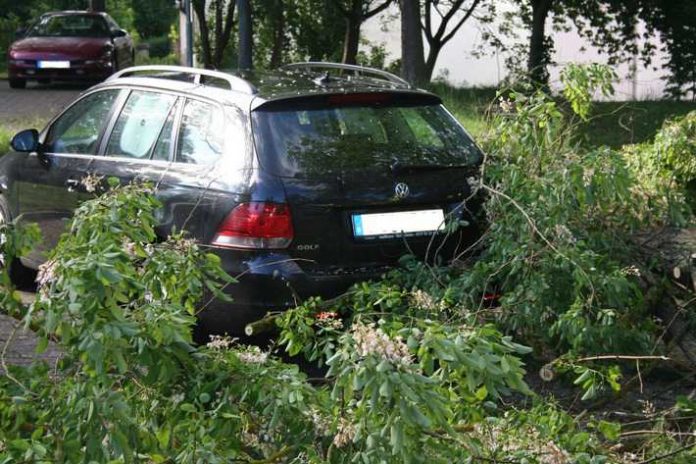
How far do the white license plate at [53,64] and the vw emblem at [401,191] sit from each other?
21397mm

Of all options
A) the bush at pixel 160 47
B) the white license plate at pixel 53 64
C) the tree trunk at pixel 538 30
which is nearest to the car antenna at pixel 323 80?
the tree trunk at pixel 538 30

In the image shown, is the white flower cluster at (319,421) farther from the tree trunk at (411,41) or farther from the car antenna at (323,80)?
the tree trunk at (411,41)

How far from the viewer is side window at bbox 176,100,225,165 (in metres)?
7.36

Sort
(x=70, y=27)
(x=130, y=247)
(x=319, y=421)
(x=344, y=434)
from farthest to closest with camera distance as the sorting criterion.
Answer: (x=70, y=27), (x=130, y=247), (x=319, y=421), (x=344, y=434)

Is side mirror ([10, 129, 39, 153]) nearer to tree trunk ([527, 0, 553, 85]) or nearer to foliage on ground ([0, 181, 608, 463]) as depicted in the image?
foliage on ground ([0, 181, 608, 463])

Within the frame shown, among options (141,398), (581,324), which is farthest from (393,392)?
(581,324)

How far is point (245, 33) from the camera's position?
16766mm

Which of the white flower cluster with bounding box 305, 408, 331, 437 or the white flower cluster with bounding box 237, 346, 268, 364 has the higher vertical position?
the white flower cluster with bounding box 237, 346, 268, 364

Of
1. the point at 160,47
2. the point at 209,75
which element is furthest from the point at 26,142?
the point at 160,47

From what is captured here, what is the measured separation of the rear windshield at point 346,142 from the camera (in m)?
7.05

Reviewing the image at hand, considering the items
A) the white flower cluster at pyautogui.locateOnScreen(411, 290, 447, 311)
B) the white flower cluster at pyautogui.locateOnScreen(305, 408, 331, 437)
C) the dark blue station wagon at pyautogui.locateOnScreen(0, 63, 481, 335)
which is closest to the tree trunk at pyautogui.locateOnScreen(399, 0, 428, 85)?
the dark blue station wagon at pyautogui.locateOnScreen(0, 63, 481, 335)

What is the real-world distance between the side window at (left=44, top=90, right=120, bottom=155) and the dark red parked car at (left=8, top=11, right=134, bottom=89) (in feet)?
62.6

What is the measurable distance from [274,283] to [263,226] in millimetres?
302

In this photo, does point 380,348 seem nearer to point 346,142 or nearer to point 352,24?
point 346,142
